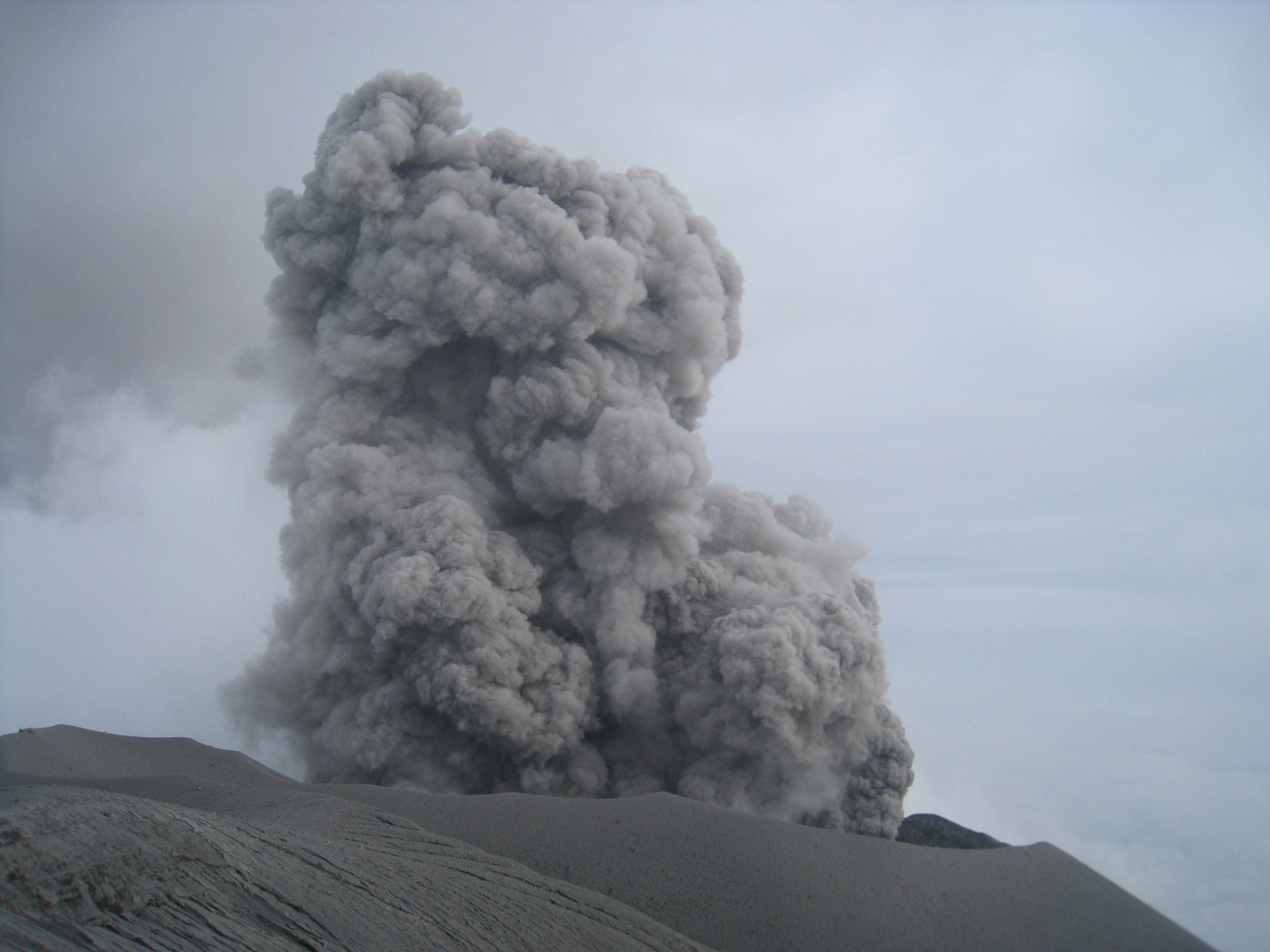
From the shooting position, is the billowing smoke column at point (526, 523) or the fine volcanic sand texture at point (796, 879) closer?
the fine volcanic sand texture at point (796, 879)

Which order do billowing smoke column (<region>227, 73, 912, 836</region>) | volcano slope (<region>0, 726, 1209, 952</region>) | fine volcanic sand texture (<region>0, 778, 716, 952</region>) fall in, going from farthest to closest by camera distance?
billowing smoke column (<region>227, 73, 912, 836</region>) < volcano slope (<region>0, 726, 1209, 952</region>) < fine volcanic sand texture (<region>0, 778, 716, 952</region>)

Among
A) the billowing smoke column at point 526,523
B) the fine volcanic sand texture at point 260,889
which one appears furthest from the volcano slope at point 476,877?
the billowing smoke column at point 526,523

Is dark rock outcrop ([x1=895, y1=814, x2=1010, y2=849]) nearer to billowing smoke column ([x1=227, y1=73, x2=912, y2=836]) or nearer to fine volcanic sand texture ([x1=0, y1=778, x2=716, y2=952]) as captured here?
billowing smoke column ([x1=227, y1=73, x2=912, y2=836])

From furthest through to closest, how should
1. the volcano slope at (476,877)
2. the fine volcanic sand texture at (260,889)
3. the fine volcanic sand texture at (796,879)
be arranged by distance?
1. the fine volcanic sand texture at (796,879)
2. the volcano slope at (476,877)
3. the fine volcanic sand texture at (260,889)

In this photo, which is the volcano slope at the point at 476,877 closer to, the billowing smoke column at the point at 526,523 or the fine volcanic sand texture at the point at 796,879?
the fine volcanic sand texture at the point at 796,879

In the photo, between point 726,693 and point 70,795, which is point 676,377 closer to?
point 726,693

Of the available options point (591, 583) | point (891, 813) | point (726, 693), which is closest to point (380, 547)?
point (591, 583)

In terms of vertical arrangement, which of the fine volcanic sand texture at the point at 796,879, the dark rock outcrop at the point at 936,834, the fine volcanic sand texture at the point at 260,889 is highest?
the dark rock outcrop at the point at 936,834

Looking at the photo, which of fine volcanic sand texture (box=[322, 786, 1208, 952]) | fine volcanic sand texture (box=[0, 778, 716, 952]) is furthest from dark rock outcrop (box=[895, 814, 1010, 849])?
fine volcanic sand texture (box=[0, 778, 716, 952])
